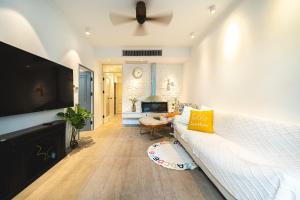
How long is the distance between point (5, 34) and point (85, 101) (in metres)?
2.96

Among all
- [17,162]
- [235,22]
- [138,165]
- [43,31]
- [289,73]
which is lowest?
[138,165]

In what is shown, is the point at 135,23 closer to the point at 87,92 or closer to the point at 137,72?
the point at 137,72

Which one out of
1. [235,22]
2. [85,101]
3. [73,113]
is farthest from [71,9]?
[235,22]

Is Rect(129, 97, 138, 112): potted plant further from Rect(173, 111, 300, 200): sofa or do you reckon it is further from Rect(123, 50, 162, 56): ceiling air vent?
Rect(173, 111, 300, 200): sofa

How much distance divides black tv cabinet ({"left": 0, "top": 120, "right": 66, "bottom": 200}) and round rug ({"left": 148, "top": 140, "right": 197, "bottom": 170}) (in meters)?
1.65

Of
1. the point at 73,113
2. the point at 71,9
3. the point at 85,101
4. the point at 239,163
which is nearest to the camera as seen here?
the point at 239,163

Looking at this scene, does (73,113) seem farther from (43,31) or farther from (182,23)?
(182,23)

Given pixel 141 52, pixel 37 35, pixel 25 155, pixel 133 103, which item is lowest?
pixel 25 155

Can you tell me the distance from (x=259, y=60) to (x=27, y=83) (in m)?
3.06

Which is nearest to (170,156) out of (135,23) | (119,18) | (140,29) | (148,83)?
(140,29)

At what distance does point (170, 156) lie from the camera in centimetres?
271

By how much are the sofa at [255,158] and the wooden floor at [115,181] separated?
0.40 m

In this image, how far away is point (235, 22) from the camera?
2402 mm

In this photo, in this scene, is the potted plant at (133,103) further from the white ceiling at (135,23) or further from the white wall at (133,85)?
the white ceiling at (135,23)
